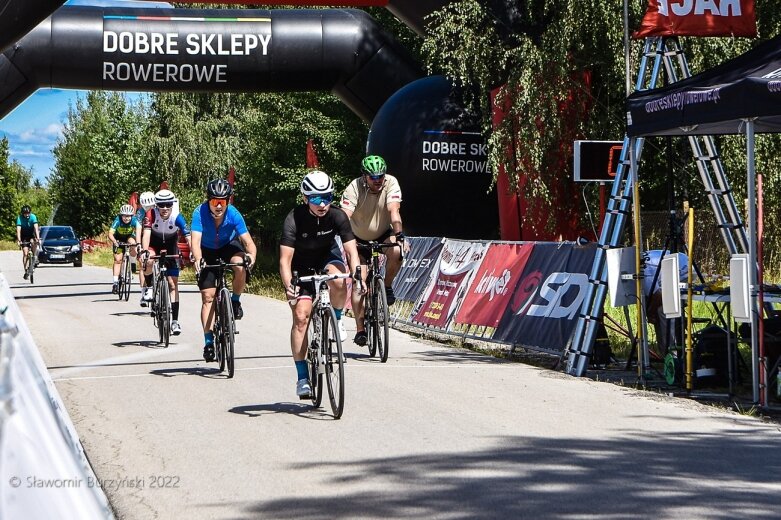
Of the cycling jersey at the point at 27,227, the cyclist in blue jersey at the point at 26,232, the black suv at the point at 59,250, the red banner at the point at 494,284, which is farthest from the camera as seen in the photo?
the black suv at the point at 59,250

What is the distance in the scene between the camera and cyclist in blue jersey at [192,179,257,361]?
12102 mm

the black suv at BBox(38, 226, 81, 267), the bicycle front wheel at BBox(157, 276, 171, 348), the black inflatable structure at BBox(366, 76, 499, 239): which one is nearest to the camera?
the bicycle front wheel at BBox(157, 276, 171, 348)

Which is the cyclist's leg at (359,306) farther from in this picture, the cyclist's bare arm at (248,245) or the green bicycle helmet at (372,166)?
the cyclist's bare arm at (248,245)

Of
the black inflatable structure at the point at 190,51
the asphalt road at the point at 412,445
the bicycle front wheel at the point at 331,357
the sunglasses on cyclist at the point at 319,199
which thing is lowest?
the asphalt road at the point at 412,445

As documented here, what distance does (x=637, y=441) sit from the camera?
800 cm

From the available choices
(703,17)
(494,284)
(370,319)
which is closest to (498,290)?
(494,284)

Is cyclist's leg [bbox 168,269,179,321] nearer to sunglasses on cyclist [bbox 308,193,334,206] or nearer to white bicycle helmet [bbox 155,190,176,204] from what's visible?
white bicycle helmet [bbox 155,190,176,204]

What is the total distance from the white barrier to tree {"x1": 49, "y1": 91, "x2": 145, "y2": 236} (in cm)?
7026

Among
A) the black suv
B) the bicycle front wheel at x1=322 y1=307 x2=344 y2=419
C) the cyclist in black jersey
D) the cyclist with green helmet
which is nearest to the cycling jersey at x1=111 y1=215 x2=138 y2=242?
the cyclist with green helmet

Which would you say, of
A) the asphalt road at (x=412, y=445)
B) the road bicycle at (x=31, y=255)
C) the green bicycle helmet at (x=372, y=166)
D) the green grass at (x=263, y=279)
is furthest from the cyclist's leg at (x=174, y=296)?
the road bicycle at (x=31, y=255)

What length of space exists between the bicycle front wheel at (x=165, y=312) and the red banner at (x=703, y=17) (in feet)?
21.9

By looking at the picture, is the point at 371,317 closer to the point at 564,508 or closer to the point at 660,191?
the point at 564,508

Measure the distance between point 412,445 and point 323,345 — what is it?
1412 millimetres

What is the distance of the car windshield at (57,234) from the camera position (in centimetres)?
4912
